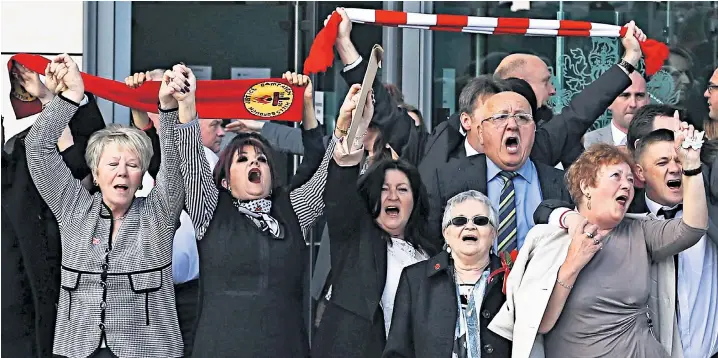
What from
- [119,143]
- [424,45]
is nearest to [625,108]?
[424,45]

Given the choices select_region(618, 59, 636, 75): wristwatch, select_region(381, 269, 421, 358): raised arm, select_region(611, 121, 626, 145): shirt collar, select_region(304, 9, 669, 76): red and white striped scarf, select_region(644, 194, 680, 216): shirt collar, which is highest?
select_region(304, 9, 669, 76): red and white striped scarf

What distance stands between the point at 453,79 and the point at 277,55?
1236 millimetres

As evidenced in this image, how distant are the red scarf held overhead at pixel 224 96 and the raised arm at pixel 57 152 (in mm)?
535

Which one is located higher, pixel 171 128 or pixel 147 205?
pixel 171 128

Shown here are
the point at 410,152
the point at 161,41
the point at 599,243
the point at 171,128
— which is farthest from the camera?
the point at 161,41

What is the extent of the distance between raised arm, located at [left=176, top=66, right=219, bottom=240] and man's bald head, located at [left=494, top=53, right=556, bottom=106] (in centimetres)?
217

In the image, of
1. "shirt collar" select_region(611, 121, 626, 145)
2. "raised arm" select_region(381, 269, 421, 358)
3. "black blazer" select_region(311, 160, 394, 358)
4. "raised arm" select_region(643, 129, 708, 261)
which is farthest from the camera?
"shirt collar" select_region(611, 121, 626, 145)

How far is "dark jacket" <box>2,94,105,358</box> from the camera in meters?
6.29

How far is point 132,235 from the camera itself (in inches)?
232

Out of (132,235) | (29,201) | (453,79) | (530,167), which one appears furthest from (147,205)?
(453,79)

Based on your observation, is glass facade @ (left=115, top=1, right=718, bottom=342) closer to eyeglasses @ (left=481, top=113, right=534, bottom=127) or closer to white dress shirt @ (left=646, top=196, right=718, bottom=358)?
eyeglasses @ (left=481, top=113, right=534, bottom=127)

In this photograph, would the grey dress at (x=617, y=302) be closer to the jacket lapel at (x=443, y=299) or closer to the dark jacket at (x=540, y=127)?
the jacket lapel at (x=443, y=299)

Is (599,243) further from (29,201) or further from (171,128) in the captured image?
(29,201)

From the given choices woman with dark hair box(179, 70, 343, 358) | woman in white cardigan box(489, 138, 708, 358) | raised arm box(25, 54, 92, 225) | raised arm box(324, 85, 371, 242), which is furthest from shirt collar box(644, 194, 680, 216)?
raised arm box(25, 54, 92, 225)
